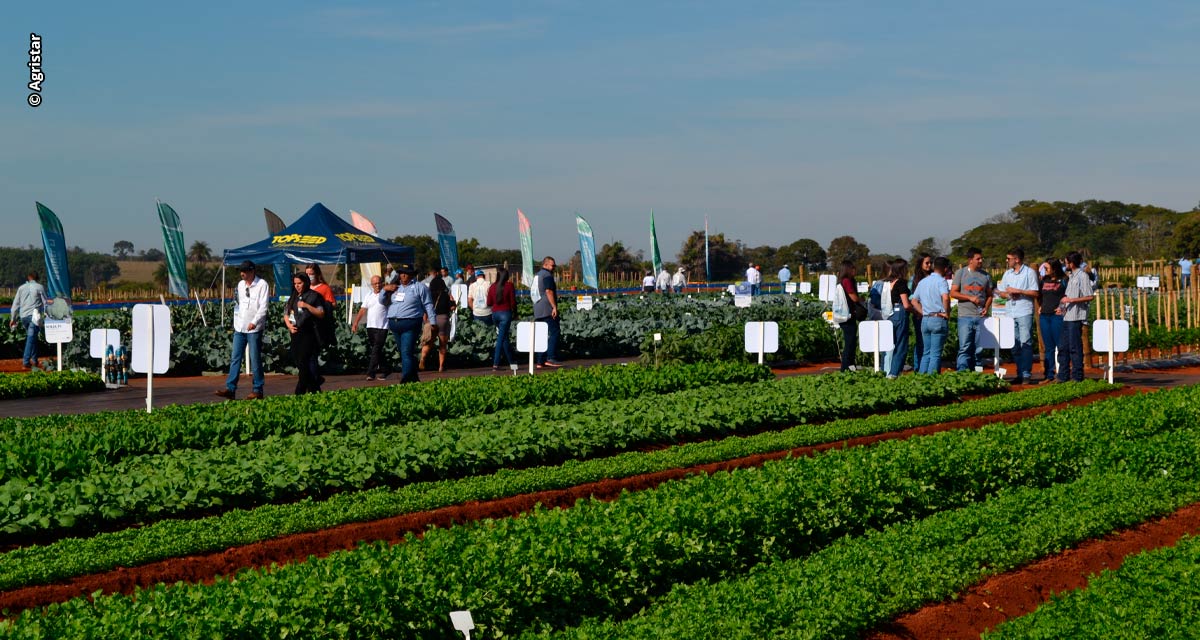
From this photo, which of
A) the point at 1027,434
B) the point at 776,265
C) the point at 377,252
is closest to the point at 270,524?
the point at 1027,434

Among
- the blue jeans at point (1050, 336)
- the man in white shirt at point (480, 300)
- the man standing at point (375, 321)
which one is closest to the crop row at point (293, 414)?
the man standing at point (375, 321)

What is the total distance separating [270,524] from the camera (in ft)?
24.6

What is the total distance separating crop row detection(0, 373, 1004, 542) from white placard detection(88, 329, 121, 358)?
798 cm

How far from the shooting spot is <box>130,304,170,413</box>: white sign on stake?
516 inches

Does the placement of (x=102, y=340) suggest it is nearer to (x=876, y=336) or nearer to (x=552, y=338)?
(x=552, y=338)

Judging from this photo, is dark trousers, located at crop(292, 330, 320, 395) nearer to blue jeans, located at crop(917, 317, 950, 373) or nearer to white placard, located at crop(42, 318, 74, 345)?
white placard, located at crop(42, 318, 74, 345)

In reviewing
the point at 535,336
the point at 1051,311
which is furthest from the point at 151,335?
the point at 1051,311

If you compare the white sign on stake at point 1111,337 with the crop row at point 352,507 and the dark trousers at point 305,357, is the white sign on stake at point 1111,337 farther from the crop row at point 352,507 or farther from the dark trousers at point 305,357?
the dark trousers at point 305,357

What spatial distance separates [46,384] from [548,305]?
24.7 feet

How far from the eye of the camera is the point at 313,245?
24469 mm

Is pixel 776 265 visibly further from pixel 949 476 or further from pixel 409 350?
pixel 949 476

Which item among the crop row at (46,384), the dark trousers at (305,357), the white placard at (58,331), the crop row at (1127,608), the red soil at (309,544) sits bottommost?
the crop row at (1127,608)

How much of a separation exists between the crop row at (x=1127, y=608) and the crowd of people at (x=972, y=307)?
8.76 m

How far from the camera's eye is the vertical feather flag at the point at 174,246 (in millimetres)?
25109
